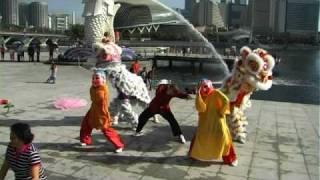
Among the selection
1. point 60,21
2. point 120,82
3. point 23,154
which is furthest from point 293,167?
point 60,21

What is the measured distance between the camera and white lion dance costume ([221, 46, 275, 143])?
908 cm

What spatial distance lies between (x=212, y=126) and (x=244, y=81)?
1.89 meters

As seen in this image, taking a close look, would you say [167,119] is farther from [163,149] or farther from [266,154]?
[266,154]

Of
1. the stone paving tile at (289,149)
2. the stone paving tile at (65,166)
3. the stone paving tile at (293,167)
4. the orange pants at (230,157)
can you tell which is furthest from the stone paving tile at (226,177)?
the stone paving tile at (65,166)

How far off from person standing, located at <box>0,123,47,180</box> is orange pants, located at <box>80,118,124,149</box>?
3.81m

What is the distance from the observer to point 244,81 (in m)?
9.29

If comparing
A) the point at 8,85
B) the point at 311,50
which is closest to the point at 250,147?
the point at 8,85

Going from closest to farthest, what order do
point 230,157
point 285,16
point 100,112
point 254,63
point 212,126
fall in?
1. point 212,126
2. point 230,157
3. point 100,112
4. point 254,63
5. point 285,16

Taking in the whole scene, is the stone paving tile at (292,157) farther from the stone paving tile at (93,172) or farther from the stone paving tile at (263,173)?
the stone paving tile at (93,172)

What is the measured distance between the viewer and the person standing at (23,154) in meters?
4.46

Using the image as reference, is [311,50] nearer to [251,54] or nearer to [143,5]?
[143,5]

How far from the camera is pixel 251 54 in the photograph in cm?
899

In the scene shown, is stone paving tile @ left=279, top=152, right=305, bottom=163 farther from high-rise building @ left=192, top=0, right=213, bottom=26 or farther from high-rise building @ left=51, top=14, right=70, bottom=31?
high-rise building @ left=51, top=14, right=70, bottom=31

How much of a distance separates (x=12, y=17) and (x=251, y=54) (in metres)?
135
